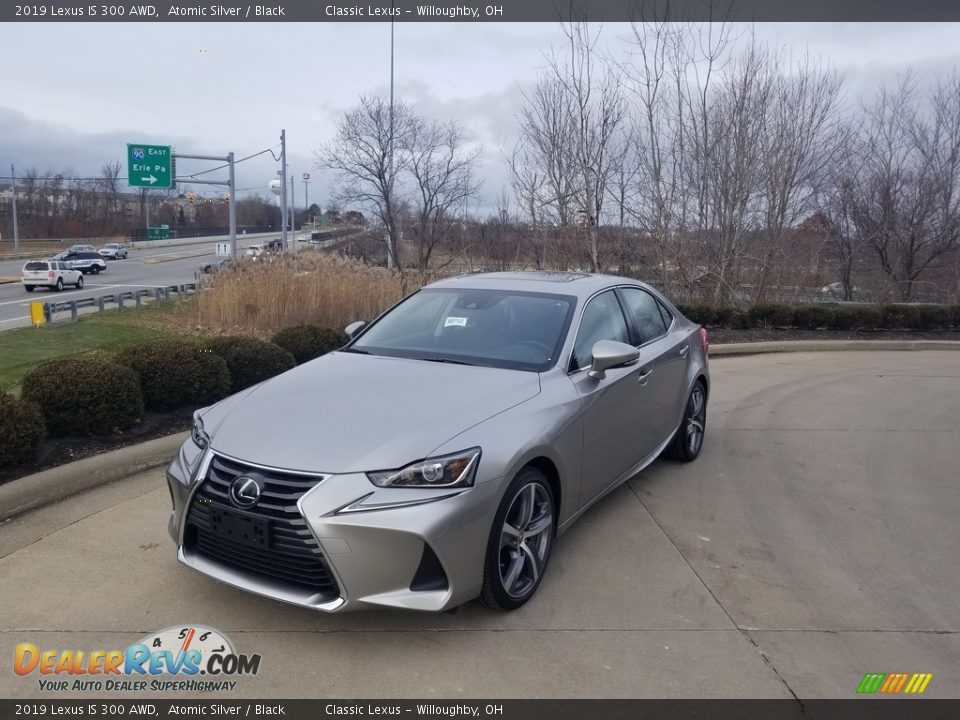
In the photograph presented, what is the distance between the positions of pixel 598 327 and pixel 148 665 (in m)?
3.15

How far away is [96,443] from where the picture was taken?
5.74m

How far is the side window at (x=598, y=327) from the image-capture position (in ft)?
14.9

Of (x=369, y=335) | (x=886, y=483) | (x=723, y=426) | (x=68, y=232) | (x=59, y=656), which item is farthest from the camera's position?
(x=68, y=232)

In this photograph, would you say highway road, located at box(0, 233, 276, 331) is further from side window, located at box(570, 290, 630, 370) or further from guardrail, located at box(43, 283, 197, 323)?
side window, located at box(570, 290, 630, 370)

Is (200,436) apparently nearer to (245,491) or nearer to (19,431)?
(245,491)

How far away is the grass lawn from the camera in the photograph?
36.3 feet

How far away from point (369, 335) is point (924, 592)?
361 cm

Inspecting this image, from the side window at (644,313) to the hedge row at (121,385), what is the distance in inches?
146

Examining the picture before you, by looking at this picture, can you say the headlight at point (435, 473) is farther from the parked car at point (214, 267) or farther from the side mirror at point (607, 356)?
the parked car at point (214, 267)

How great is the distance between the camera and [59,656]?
3.23m

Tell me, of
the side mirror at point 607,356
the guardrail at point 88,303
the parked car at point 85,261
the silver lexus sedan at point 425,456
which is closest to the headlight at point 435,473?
the silver lexus sedan at point 425,456

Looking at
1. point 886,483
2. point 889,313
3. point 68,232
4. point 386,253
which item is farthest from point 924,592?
point 68,232

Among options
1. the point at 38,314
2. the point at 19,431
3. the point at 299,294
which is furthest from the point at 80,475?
the point at 38,314

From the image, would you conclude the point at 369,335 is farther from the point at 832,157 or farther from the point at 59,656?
the point at 832,157
